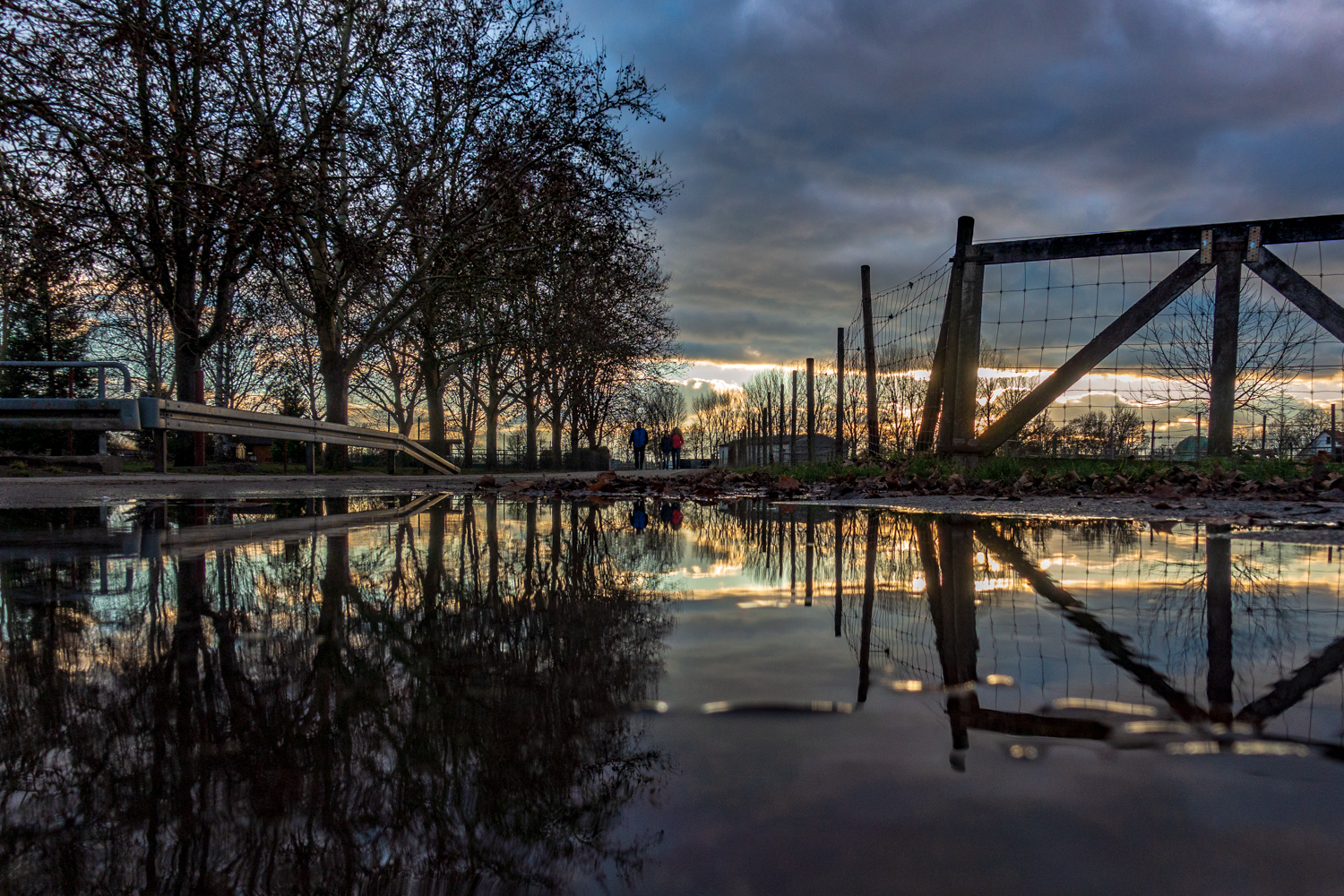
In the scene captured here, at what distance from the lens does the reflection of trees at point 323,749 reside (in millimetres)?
750

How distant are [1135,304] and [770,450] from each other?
16811 mm

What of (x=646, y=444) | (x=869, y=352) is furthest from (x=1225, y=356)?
(x=646, y=444)

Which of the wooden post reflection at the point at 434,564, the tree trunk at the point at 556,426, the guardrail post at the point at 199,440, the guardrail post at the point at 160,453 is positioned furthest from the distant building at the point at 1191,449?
the tree trunk at the point at 556,426

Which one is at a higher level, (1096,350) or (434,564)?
(1096,350)

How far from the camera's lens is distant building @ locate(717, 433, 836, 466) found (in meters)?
22.9

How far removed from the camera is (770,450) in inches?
960

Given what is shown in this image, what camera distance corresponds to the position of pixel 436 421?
24156mm

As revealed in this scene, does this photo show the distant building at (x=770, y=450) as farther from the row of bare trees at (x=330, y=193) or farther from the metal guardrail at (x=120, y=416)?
the metal guardrail at (x=120, y=416)

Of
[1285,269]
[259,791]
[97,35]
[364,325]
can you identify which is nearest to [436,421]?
[364,325]

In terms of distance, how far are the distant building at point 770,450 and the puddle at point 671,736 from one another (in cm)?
1883

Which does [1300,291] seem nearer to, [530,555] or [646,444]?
[530,555]

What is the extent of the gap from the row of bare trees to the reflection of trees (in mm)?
6389

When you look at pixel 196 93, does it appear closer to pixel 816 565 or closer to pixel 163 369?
pixel 816 565

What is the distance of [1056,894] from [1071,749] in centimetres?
35
